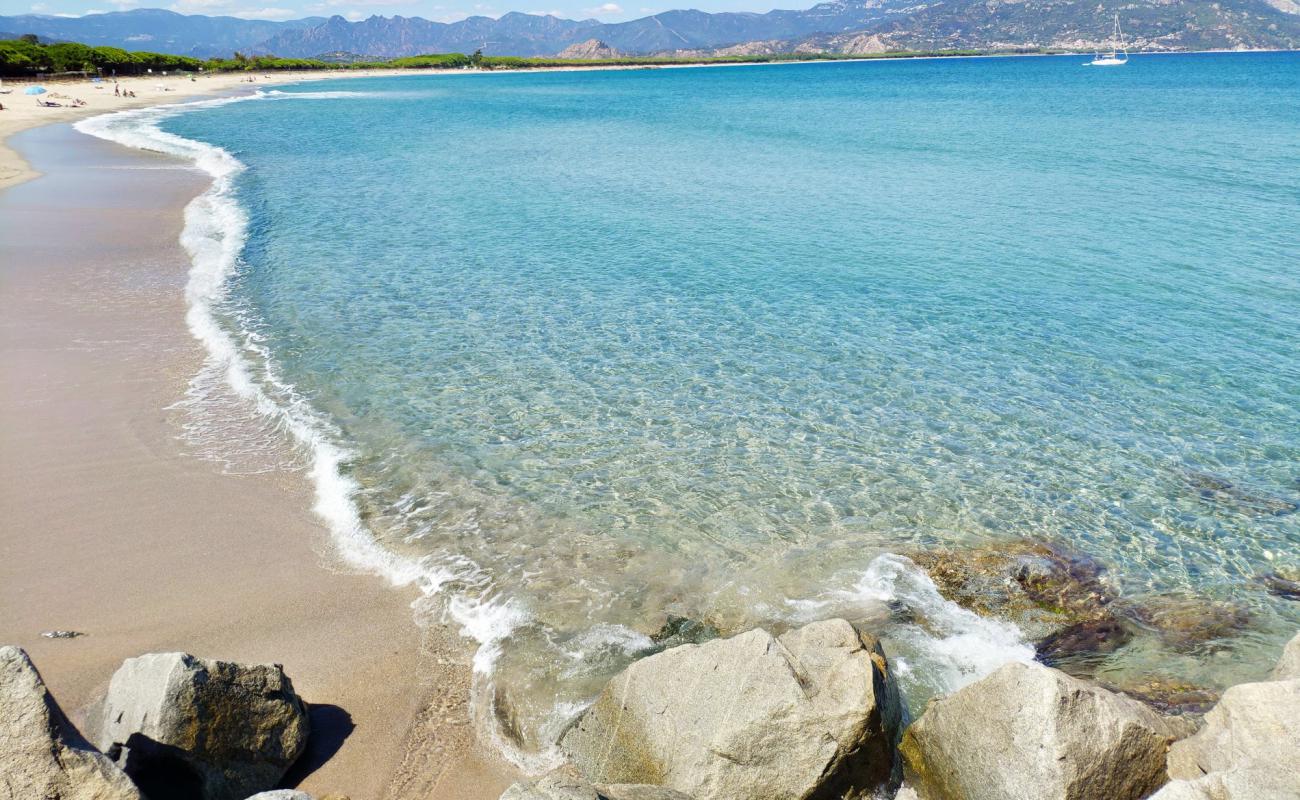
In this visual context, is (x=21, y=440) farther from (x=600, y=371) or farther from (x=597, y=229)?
(x=597, y=229)

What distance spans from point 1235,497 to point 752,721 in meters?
9.04

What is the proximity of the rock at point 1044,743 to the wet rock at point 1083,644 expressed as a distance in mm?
1791

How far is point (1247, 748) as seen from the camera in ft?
18.4

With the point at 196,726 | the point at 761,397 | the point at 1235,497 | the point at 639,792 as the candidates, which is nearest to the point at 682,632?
the point at 639,792

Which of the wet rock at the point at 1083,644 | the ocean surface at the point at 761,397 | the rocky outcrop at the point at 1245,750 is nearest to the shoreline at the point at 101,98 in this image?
the ocean surface at the point at 761,397

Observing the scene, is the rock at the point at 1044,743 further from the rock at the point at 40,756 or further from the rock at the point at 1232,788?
the rock at the point at 40,756

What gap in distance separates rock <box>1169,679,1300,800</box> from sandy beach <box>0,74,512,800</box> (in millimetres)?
5218

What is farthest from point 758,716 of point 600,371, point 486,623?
point 600,371

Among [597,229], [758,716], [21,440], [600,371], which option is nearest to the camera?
[758,716]

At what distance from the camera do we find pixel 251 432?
13172 millimetres

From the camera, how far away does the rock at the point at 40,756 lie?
17.5 ft

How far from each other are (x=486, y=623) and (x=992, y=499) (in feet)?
23.0

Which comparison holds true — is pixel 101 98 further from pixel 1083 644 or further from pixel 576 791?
pixel 1083 644

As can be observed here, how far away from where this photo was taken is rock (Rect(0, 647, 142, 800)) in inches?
210
